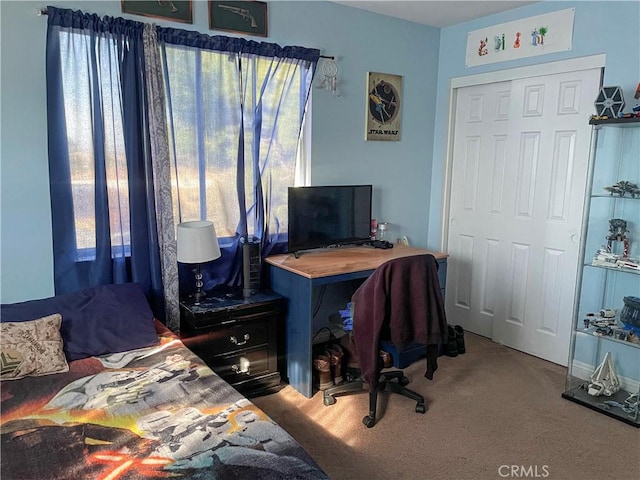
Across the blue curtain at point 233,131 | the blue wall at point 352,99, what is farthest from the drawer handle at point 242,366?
the blue wall at point 352,99

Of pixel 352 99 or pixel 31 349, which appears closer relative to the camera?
pixel 31 349

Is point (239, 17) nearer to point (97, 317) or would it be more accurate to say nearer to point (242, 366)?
point (97, 317)

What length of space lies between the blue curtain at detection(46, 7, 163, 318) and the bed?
Answer: 0.73ft

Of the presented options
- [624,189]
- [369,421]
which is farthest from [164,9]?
[624,189]

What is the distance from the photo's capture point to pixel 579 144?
3.33 meters

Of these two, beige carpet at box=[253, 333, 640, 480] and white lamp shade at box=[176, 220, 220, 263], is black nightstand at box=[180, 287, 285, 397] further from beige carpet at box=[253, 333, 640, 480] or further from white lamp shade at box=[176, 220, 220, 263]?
white lamp shade at box=[176, 220, 220, 263]

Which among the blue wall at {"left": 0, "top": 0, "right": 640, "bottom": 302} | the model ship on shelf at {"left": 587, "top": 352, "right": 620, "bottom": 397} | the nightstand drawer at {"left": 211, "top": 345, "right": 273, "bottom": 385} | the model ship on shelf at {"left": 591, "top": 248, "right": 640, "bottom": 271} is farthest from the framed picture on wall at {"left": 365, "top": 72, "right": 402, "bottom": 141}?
the model ship on shelf at {"left": 587, "top": 352, "right": 620, "bottom": 397}

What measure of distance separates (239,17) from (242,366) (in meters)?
2.21

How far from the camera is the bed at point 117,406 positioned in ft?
4.99

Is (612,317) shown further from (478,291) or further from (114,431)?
(114,431)

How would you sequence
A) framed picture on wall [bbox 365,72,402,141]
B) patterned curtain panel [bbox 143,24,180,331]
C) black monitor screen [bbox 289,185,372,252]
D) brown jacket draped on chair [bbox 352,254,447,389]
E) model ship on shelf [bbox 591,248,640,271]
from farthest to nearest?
framed picture on wall [bbox 365,72,402,141], black monitor screen [bbox 289,185,372,252], model ship on shelf [bbox 591,248,640,271], patterned curtain panel [bbox 143,24,180,331], brown jacket draped on chair [bbox 352,254,447,389]

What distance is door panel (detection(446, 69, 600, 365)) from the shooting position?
11.2 ft

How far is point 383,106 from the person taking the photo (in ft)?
12.7

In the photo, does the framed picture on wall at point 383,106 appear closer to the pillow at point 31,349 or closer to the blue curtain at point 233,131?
the blue curtain at point 233,131
